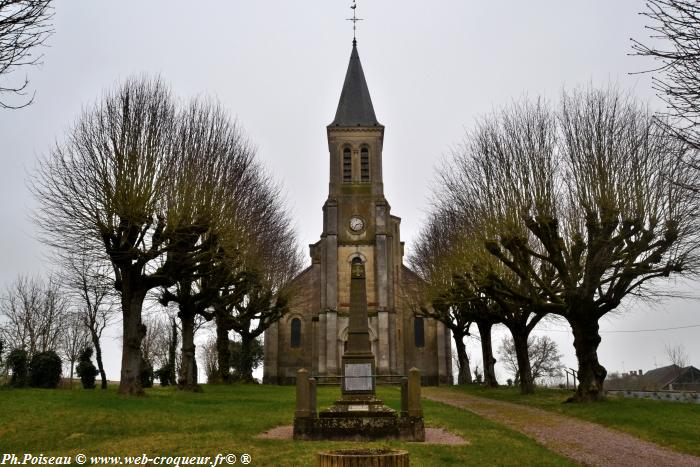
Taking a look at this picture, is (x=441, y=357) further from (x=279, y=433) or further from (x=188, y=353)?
(x=279, y=433)

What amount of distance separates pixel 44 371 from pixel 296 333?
2445cm

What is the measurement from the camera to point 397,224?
49031mm

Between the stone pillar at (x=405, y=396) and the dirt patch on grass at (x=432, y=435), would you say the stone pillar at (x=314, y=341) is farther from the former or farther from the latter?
the stone pillar at (x=405, y=396)

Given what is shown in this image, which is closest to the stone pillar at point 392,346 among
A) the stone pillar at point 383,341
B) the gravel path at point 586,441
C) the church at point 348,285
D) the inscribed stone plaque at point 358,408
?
the church at point 348,285

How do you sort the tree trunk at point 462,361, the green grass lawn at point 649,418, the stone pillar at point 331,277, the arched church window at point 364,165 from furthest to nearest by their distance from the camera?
the arched church window at point 364,165 < the stone pillar at point 331,277 < the tree trunk at point 462,361 < the green grass lawn at point 649,418

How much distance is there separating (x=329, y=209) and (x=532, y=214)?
2409 cm

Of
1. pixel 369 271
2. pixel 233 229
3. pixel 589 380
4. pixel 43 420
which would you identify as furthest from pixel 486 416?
pixel 369 271

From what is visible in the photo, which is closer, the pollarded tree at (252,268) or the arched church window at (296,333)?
the pollarded tree at (252,268)

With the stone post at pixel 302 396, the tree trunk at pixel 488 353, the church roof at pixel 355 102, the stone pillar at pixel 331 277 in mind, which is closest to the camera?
the stone post at pixel 302 396

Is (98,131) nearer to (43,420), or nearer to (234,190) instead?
(234,190)

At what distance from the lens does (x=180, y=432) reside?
44.3ft

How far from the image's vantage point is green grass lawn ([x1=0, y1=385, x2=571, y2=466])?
11.1 meters

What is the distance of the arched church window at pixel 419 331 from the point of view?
154 ft

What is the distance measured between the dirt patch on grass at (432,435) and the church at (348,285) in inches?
1051
